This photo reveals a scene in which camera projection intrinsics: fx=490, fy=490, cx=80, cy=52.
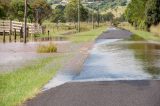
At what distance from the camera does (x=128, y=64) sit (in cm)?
1881

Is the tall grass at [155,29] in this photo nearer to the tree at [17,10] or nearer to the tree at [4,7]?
the tree at [4,7]

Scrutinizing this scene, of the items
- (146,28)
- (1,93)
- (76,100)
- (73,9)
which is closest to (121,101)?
(76,100)

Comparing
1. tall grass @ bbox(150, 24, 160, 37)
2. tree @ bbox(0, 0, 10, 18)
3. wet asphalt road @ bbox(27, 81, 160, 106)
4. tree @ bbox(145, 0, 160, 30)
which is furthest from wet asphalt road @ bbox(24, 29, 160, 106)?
tree @ bbox(0, 0, 10, 18)

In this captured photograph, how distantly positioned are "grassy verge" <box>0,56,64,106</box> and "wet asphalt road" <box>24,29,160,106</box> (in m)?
0.39

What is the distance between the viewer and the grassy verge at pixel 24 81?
11.0m

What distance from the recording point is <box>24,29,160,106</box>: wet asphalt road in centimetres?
1023

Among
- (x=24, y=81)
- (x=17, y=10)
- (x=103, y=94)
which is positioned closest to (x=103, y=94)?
(x=103, y=94)

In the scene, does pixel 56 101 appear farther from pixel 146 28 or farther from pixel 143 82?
pixel 146 28

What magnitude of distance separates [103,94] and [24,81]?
3260 millimetres

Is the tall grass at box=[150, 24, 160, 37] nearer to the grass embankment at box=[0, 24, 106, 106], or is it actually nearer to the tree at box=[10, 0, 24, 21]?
the tree at box=[10, 0, 24, 21]

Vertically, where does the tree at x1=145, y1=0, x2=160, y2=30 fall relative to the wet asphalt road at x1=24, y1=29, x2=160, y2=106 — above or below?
above

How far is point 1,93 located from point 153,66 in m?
7.75

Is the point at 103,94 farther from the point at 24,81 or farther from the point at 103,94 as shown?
the point at 24,81

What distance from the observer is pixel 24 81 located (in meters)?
13.9
